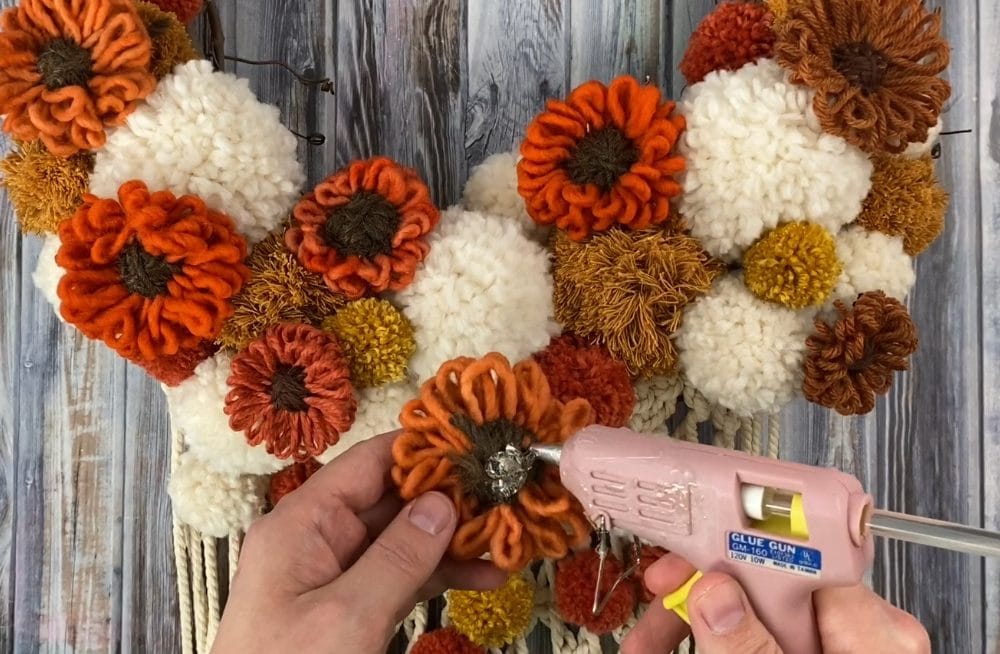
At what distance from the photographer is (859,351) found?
0.71 metres

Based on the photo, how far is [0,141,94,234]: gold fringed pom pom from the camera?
0.72m

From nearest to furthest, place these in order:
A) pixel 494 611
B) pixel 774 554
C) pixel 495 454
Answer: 1. pixel 774 554
2. pixel 495 454
3. pixel 494 611

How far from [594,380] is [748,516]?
23 cm

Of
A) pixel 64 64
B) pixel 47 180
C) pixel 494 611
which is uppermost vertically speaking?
pixel 64 64

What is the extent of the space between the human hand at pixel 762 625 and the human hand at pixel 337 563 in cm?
19

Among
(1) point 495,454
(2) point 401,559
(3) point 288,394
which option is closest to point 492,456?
(1) point 495,454

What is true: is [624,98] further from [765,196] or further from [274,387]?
[274,387]

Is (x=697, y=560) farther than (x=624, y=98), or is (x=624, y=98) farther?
(x=624, y=98)

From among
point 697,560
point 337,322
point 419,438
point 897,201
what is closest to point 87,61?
point 337,322


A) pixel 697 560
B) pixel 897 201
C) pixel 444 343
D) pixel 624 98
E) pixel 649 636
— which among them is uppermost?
pixel 624 98

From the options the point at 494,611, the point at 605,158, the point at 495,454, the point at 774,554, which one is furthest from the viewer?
the point at 494,611

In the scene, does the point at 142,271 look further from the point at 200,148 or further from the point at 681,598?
the point at 681,598

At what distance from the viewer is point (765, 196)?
72 centimetres

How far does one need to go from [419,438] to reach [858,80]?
0.50 m
